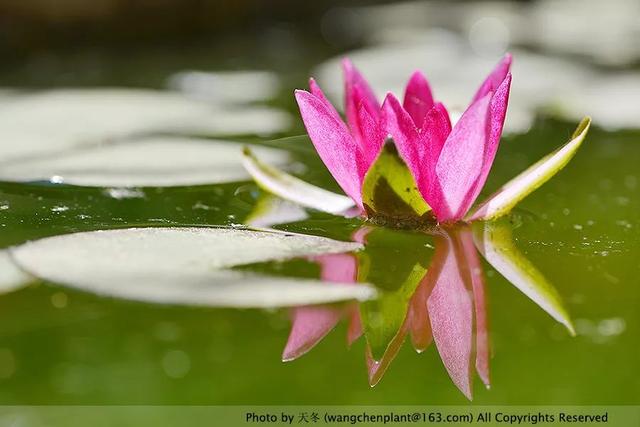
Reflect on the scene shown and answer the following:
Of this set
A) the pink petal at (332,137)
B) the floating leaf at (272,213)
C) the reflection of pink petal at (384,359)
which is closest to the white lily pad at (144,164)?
the floating leaf at (272,213)

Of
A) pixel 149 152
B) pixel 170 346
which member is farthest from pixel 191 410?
pixel 149 152

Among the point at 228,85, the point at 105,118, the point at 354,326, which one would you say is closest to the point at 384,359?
the point at 354,326

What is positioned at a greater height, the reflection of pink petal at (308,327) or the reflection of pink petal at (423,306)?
the reflection of pink petal at (308,327)

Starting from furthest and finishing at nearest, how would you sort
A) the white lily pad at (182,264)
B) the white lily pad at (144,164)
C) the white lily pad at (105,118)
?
the white lily pad at (105,118), the white lily pad at (144,164), the white lily pad at (182,264)

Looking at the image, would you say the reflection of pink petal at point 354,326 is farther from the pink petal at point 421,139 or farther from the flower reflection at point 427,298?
the pink petal at point 421,139

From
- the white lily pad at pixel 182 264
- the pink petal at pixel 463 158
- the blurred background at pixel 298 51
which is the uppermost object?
the pink petal at pixel 463 158

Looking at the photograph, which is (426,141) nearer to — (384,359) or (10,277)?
(384,359)
